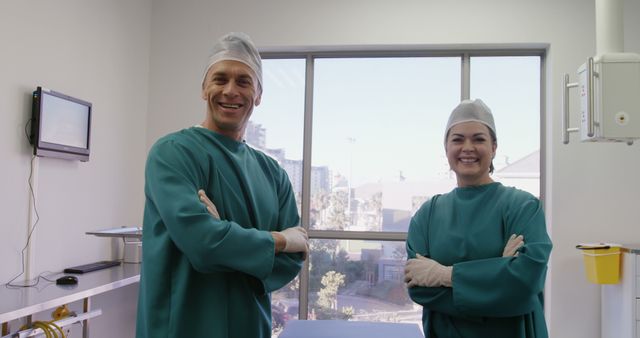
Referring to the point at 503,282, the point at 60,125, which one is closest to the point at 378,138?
the point at 60,125

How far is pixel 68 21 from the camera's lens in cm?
288

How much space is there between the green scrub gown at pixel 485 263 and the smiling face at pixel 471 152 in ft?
0.14

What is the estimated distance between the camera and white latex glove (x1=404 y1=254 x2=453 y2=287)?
158cm

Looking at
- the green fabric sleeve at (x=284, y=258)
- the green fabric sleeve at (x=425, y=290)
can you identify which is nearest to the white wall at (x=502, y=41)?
the green fabric sleeve at (x=425, y=290)

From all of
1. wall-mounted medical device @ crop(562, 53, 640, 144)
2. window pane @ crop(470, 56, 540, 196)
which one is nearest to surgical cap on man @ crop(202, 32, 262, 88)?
wall-mounted medical device @ crop(562, 53, 640, 144)

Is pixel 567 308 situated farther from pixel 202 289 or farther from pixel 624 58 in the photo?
pixel 202 289

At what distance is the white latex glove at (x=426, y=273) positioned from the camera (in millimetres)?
1580

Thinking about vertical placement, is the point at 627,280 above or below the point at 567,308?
above

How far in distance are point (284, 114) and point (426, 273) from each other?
2518mm

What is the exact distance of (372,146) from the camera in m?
3.83

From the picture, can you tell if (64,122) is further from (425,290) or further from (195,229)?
(425,290)

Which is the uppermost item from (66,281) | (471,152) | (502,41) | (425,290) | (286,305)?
(502,41)

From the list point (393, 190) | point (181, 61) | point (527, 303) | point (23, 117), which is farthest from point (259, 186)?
point (181, 61)

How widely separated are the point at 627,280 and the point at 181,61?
338 centimetres
